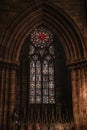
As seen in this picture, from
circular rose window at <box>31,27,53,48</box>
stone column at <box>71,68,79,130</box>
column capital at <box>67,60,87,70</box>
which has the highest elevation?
circular rose window at <box>31,27,53,48</box>

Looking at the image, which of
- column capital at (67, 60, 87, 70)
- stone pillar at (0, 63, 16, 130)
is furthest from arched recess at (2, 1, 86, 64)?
stone pillar at (0, 63, 16, 130)

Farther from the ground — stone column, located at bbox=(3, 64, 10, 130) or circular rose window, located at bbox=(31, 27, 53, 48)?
circular rose window, located at bbox=(31, 27, 53, 48)

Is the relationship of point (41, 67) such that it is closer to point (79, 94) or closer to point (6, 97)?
point (79, 94)

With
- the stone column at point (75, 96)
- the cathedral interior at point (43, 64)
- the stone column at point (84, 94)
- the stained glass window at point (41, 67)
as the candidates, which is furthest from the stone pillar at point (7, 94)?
the stone column at point (84, 94)

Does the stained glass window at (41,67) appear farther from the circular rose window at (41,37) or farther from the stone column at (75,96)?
the stone column at (75,96)

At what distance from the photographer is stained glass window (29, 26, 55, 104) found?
1723 centimetres

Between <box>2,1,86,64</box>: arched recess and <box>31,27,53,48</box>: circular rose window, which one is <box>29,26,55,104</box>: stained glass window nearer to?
<box>31,27,53,48</box>: circular rose window

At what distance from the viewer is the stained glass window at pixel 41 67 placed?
56.5 feet

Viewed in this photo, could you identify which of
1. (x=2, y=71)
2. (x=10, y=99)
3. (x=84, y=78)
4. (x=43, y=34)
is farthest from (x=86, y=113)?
(x=43, y=34)

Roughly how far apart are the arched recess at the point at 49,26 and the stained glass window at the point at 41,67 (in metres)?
0.92

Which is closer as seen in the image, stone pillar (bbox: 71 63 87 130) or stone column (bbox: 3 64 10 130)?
stone column (bbox: 3 64 10 130)

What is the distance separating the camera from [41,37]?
61.0 ft

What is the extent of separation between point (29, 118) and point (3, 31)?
5.09 metres

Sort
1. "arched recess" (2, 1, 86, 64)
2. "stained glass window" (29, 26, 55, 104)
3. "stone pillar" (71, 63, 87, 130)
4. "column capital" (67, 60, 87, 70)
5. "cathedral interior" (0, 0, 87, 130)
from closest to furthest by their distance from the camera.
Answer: "stone pillar" (71, 63, 87, 130), "cathedral interior" (0, 0, 87, 130), "column capital" (67, 60, 87, 70), "arched recess" (2, 1, 86, 64), "stained glass window" (29, 26, 55, 104)
